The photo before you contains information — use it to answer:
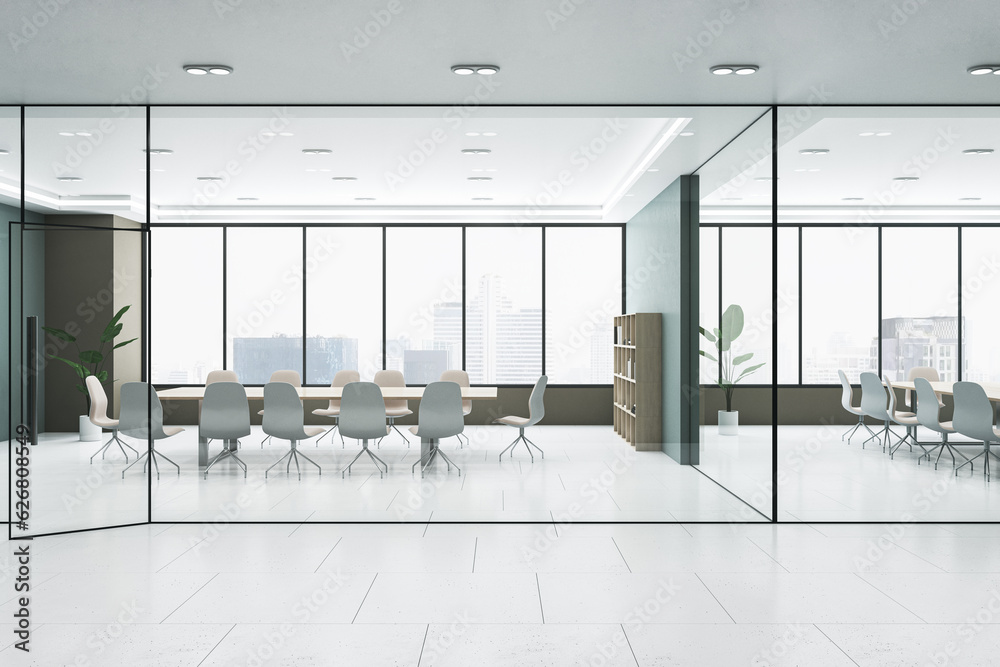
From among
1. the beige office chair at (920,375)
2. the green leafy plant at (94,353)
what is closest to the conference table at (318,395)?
the green leafy plant at (94,353)

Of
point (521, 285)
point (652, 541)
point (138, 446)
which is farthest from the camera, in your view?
point (521, 285)

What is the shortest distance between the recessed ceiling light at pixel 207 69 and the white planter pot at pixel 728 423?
4.53m

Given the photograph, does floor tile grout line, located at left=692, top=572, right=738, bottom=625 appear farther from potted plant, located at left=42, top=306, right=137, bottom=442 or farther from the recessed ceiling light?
potted plant, located at left=42, top=306, right=137, bottom=442

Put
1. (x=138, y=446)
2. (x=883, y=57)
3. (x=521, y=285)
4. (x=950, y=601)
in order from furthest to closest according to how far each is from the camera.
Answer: (x=521, y=285), (x=138, y=446), (x=883, y=57), (x=950, y=601)

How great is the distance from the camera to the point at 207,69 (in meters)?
4.46

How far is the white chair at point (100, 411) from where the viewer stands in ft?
21.3

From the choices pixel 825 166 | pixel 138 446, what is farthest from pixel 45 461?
pixel 825 166

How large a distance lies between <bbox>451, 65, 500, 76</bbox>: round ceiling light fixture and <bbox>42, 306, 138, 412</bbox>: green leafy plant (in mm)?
3301

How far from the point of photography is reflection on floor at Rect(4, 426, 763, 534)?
5398 mm

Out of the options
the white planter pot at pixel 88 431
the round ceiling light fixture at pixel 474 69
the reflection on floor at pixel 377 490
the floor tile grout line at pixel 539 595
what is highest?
the round ceiling light fixture at pixel 474 69

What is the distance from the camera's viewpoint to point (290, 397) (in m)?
6.89

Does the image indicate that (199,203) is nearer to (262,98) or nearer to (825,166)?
(262,98)

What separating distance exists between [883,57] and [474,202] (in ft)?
21.4

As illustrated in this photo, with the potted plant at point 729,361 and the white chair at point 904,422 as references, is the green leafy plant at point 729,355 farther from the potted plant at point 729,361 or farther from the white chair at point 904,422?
the white chair at point 904,422
